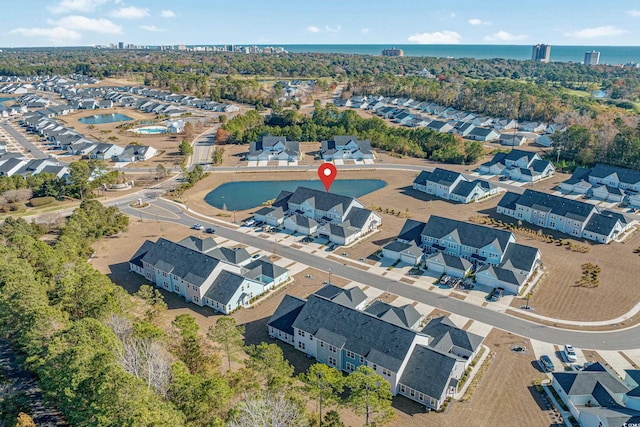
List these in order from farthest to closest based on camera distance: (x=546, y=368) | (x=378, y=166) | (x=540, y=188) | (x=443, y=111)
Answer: (x=443, y=111) → (x=378, y=166) → (x=540, y=188) → (x=546, y=368)

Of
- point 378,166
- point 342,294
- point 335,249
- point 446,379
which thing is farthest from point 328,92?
point 446,379

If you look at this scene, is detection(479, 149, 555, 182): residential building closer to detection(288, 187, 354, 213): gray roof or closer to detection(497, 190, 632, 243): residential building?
detection(497, 190, 632, 243): residential building

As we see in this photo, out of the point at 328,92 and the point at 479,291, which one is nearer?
the point at 479,291

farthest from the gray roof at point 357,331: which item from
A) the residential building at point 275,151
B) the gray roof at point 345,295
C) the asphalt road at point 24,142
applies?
the asphalt road at point 24,142

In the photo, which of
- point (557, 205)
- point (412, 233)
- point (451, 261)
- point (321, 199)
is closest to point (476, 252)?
point (451, 261)

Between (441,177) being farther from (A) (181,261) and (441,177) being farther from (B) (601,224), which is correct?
(A) (181,261)

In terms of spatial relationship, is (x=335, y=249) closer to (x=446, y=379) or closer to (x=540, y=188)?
(x=446, y=379)

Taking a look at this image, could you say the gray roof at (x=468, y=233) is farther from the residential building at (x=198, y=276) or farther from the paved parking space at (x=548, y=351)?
the residential building at (x=198, y=276)
